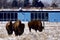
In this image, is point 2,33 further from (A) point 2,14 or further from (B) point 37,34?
(B) point 37,34

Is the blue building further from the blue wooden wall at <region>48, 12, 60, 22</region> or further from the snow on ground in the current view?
the snow on ground

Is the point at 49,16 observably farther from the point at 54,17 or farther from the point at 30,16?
the point at 30,16

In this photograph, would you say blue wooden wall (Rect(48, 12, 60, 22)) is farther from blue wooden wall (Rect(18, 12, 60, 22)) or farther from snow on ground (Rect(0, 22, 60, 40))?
snow on ground (Rect(0, 22, 60, 40))

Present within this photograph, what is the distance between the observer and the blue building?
25.8 feet

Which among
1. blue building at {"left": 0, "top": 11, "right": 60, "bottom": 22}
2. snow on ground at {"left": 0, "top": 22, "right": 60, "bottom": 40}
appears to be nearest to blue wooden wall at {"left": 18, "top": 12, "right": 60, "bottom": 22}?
blue building at {"left": 0, "top": 11, "right": 60, "bottom": 22}

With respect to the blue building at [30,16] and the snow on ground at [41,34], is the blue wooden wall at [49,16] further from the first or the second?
the snow on ground at [41,34]

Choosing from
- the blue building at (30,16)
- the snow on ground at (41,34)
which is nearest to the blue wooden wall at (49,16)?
the blue building at (30,16)

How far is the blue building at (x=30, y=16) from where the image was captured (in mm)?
7855


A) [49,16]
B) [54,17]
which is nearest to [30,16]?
[49,16]

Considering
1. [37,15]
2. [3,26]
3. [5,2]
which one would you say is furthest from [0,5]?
[37,15]

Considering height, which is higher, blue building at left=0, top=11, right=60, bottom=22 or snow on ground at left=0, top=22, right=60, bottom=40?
blue building at left=0, top=11, right=60, bottom=22

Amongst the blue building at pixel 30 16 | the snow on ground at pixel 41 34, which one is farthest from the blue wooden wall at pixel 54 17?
the snow on ground at pixel 41 34

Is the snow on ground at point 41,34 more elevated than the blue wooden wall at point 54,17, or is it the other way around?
the blue wooden wall at point 54,17

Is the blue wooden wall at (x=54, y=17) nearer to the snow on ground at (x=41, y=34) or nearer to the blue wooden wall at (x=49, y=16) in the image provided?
the blue wooden wall at (x=49, y=16)
